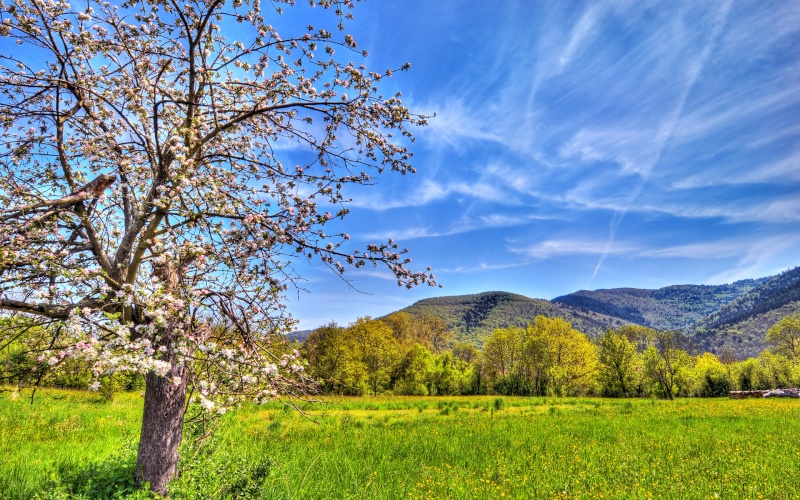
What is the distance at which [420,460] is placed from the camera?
33.6 feet

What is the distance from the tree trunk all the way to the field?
1.18ft

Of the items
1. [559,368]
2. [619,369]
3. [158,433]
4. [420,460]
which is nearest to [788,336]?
[619,369]

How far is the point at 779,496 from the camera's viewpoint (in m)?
7.25

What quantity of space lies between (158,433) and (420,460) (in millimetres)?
7168

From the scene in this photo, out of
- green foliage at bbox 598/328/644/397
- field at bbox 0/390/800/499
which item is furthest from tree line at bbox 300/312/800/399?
field at bbox 0/390/800/499

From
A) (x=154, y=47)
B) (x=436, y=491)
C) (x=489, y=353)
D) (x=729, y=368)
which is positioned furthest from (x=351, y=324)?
(x=729, y=368)

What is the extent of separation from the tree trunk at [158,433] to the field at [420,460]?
0.36 metres

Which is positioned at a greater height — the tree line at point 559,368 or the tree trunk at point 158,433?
the tree trunk at point 158,433

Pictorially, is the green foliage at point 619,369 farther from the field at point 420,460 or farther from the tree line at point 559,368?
the field at point 420,460

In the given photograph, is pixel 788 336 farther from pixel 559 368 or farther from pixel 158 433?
pixel 158 433

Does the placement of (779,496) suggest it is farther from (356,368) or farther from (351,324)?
(351,324)

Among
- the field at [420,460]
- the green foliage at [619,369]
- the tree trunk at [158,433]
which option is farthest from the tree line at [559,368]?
the tree trunk at [158,433]

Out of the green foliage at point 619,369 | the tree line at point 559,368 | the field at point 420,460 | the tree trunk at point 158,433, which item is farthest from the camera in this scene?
the green foliage at point 619,369

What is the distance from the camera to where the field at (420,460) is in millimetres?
6758
